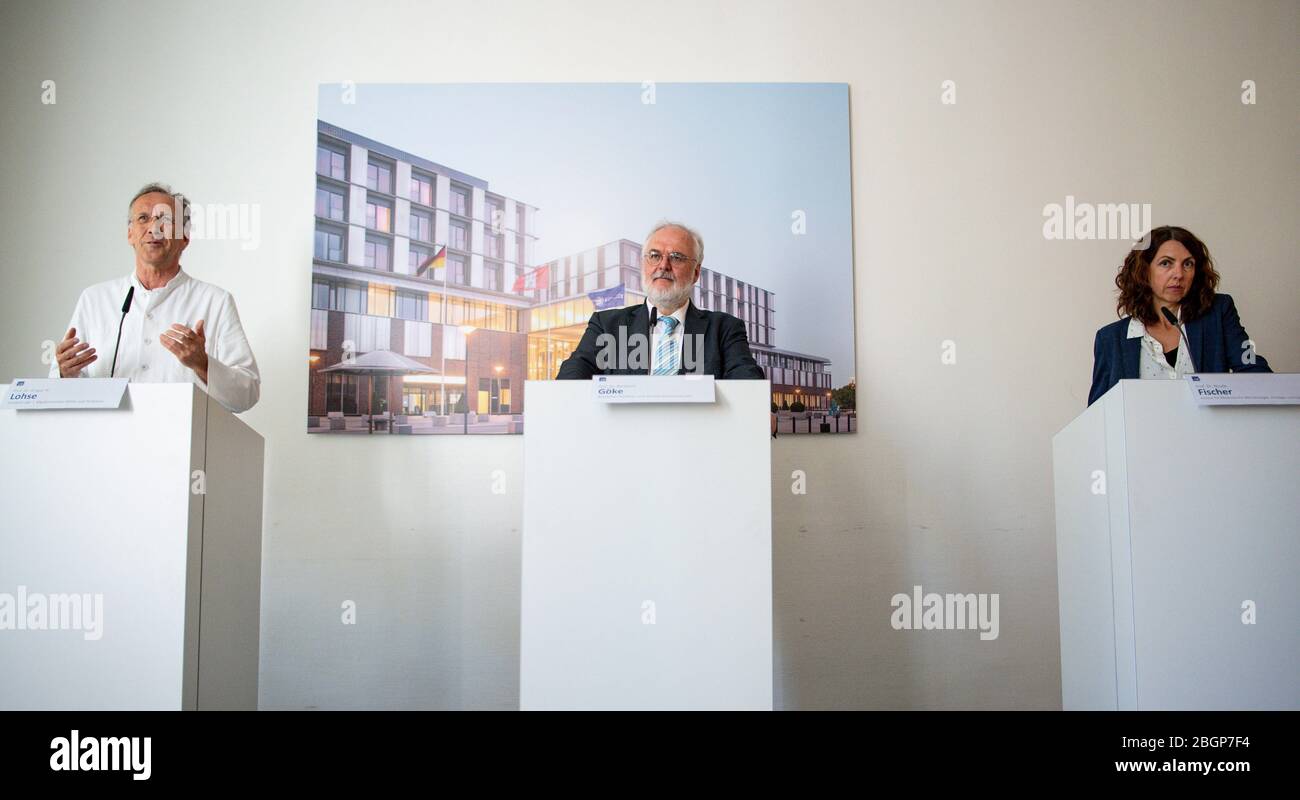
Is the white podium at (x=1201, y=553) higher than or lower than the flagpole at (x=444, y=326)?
lower

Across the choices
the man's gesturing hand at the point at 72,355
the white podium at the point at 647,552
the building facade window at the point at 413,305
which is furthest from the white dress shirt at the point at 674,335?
the man's gesturing hand at the point at 72,355

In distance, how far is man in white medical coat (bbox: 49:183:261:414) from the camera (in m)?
2.88

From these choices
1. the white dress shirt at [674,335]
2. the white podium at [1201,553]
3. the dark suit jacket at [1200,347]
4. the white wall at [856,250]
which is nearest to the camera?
the white podium at [1201,553]

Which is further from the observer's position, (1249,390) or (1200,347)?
(1200,347)

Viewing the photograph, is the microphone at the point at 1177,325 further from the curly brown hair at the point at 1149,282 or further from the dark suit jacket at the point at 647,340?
the dark suit jacket at the point at 647,340

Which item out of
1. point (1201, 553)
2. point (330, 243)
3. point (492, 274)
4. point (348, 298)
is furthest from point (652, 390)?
point (330, 243)

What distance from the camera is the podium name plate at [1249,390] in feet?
6.97

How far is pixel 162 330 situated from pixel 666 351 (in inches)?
63.8

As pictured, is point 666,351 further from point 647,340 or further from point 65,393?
point 65,393

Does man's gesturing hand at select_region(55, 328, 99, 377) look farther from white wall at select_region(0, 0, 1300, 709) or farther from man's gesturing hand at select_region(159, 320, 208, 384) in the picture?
white wall at select_region(0, 0, 1300, 709)

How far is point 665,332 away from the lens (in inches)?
124

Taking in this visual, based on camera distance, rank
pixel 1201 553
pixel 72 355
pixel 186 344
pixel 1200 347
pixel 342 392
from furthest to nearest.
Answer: pixel 342 392
pixel 1200 347
pixel 186 344
pixel 72 355
pixel 1201 553
